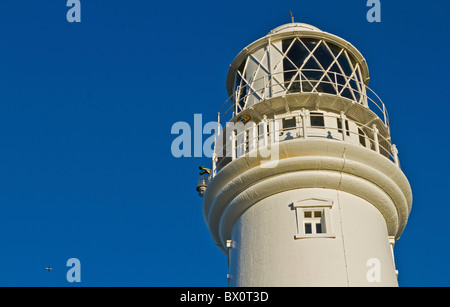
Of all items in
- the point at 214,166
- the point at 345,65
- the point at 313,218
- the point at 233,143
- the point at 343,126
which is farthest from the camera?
the point at 345,65

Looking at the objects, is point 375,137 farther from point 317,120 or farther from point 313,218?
point 313,218

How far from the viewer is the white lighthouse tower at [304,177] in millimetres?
15266

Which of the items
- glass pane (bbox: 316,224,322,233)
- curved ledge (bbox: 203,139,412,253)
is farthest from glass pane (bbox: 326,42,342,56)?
glass pane (bbox: 316,224,322,233)

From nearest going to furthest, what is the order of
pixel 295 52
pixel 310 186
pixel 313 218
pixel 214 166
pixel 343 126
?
pixel 313 218 < pixel 310 186 < pixel 343 126 < pixel 214 166 < pixel 295 52

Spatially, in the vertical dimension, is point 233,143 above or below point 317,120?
below

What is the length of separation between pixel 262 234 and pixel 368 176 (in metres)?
3.08

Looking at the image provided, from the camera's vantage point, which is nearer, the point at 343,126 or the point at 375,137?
the point at 343,126

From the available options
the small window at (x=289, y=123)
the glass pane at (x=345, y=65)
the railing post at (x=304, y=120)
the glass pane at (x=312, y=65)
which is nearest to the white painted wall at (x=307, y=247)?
the railing post at (x=304, y=120)

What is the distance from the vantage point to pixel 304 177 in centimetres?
1623

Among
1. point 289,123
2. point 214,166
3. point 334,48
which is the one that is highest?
point 334,48

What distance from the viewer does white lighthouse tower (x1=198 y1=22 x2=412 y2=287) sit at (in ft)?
50.1

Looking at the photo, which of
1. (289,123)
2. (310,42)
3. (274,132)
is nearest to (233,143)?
(274,132)
